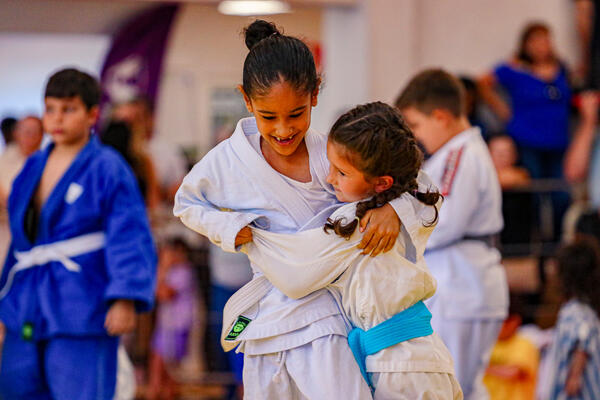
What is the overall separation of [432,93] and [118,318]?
5.19ft

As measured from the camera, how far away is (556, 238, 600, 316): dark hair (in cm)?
403

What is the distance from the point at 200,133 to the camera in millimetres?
8844

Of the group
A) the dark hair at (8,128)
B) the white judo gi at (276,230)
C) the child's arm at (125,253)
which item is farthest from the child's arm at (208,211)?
the dark hair at (8,128)

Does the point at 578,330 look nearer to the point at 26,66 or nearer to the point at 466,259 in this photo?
the point at 466,259

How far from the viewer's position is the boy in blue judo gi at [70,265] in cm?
330

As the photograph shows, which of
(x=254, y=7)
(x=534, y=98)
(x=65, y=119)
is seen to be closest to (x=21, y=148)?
(x=65, y=119)

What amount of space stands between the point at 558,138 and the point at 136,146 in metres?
3.06

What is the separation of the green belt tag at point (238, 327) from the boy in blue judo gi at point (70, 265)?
108 cm

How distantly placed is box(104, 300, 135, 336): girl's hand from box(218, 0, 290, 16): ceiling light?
10.4ft

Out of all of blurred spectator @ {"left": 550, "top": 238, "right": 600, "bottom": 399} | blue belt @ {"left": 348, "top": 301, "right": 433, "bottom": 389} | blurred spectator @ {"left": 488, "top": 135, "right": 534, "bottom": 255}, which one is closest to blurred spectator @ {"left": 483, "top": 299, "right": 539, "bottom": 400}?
blurred spectator @ {"left": 550, "top": 238, "right": 600, "bottom": 399}

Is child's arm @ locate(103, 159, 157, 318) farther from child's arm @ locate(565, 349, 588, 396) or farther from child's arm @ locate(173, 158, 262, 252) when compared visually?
child's arm @ locate(565, 349, 588, 396)

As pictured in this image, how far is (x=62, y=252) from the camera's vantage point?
10.9ft

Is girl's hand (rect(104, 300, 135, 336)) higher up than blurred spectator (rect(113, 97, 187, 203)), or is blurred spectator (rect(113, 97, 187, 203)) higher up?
blurred spectator (rect(113, 97, 187, 203))

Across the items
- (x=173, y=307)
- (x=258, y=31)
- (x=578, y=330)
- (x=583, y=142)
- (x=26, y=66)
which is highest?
(x=26, y=66)
